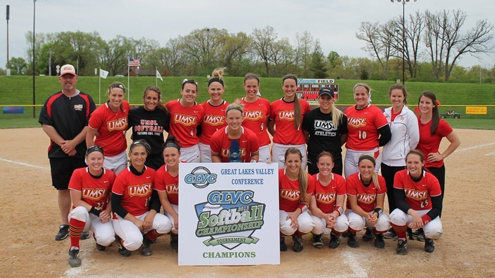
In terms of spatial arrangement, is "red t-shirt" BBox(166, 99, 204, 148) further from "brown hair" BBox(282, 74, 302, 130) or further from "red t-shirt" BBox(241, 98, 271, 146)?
"brown hair" BBox(282, 74, 302, 130)

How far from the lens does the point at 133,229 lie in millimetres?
4195

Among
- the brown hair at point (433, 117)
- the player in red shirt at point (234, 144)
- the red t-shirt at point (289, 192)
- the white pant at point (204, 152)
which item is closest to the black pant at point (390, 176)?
the brown hair at point (433, 117)

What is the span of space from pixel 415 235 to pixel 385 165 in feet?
3.03

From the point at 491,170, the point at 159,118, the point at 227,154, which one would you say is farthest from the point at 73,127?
the point at 491,170

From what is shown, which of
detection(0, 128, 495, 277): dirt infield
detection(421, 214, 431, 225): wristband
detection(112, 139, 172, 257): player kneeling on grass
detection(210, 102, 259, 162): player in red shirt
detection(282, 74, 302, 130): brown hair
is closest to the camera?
detection(0, 128, 495, 277): dirt infield

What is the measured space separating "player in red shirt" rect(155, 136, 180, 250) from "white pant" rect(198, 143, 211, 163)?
0.93m

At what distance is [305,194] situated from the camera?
14.6 feet

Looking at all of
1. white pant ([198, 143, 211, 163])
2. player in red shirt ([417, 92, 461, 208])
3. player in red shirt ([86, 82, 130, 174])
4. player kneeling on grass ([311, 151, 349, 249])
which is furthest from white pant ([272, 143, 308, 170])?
player in red shirt ([86, 82, 130, 174])

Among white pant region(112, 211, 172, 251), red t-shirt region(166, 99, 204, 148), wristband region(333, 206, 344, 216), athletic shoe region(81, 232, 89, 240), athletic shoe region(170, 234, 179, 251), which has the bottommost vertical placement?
athletic shoe region(81, 232, 89, 240)

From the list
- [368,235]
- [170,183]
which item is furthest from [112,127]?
[368,235]

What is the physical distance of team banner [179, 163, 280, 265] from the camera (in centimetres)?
400

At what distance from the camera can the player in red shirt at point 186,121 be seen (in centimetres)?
512

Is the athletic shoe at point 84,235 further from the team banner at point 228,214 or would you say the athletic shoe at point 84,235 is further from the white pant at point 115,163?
the team banner at point 228,214

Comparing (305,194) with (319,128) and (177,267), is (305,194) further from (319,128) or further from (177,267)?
(177,267)
